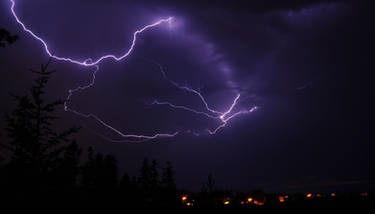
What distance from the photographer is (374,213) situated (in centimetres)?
1071

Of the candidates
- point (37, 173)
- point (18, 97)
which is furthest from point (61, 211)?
point (18, 97)

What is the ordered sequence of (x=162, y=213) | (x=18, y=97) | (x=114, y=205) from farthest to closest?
(x=18, y=97)
(x=162, y=213)
(x=114, y=205)

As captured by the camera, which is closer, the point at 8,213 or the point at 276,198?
the point at 8,213

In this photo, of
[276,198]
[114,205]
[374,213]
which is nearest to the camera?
[114,205]

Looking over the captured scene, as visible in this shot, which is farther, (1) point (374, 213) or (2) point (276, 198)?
(2) point (276, 198)

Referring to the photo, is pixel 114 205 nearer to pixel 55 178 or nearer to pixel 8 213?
pixel 8 213

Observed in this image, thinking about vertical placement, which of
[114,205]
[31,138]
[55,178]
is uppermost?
[31,138]

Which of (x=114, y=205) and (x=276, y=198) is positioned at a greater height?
(x=276, y=198)

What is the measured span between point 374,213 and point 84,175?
1162 inches

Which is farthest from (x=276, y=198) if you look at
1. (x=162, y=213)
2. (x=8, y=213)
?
(x=8, y=213)

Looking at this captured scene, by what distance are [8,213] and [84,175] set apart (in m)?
29.4

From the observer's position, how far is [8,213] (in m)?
6.30

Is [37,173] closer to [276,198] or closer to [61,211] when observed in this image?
[61,211]

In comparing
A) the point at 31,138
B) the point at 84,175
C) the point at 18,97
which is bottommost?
the point at 31,138
